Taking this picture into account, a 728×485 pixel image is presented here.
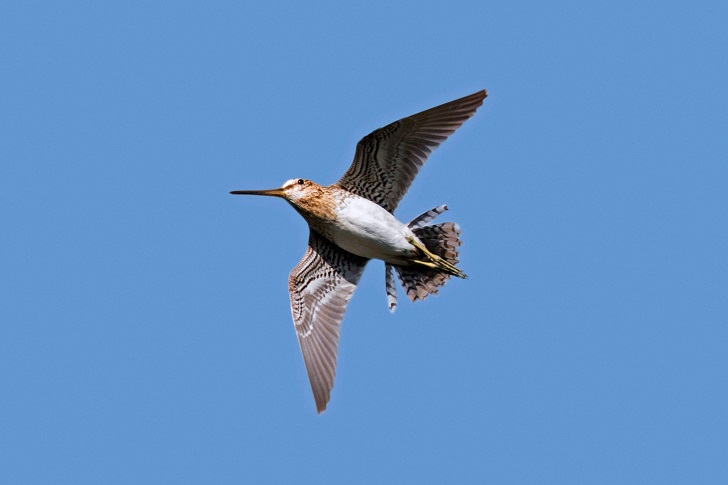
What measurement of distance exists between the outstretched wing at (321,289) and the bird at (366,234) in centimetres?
1

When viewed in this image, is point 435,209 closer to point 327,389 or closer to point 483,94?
point 483,94

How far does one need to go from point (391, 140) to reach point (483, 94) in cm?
116

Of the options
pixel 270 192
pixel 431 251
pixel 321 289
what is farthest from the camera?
pixel 321 289

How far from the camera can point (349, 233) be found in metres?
12.4

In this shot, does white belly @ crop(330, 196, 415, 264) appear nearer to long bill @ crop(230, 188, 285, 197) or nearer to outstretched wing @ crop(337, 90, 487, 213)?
outstretched wing @ crop(337, 90, 487, 213)

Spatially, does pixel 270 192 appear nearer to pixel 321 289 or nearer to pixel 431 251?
pixel 321 289

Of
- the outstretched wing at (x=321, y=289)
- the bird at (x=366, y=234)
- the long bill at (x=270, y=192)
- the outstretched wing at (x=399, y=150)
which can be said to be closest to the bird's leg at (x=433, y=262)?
the bird at (x=366, y=234)

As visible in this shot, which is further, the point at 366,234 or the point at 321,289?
the point at 321,289

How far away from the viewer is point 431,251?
506 inches

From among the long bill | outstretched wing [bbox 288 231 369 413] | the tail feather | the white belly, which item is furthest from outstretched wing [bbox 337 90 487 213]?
outstretched wing [bbox 288 231 369 413]

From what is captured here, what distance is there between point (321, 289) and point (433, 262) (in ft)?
4.58

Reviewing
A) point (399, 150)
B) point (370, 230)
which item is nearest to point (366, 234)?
point (370, 230)

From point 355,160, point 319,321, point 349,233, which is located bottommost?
point 319,321

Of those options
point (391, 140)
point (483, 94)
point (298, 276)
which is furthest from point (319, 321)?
point (483, 94)
